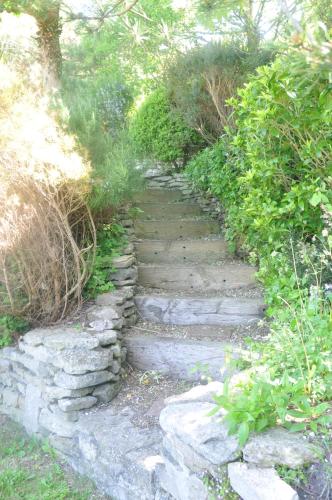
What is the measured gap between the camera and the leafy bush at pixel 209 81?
619 centimetres

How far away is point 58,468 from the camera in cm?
342

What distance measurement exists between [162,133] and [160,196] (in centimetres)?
105

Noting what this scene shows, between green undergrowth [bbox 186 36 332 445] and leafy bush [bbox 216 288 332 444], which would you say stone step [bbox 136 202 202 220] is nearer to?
green undergrowth [bbox 186 36 332 445]

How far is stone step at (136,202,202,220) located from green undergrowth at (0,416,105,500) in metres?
3.70

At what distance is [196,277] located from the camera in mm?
5164

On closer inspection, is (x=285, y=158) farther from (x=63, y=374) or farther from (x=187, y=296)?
(x=63, y=374)

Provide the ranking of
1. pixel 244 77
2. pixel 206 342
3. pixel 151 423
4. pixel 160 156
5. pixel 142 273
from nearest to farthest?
pixel 151 423 → pixel 206 342 → pixel 142 273 → pixel 244 77 → pixel 160 156

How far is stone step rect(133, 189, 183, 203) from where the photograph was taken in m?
7.43

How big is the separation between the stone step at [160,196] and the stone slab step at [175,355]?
3461 mm

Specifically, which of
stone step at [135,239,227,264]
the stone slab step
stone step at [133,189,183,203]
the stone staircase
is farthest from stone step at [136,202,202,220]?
the stone slab step

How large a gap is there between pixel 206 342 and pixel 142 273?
55.4 inches

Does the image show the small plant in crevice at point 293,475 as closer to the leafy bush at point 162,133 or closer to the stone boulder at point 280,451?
the stone boulder at point 280,451

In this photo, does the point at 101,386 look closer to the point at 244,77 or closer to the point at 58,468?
the point at 58,468

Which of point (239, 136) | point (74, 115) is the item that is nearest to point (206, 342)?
point (239, 136)
